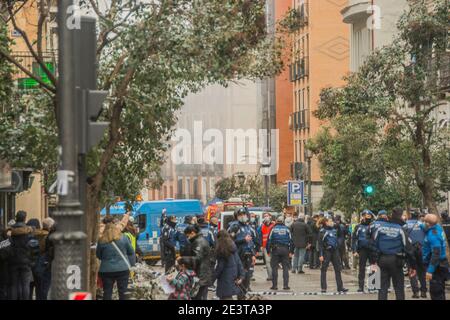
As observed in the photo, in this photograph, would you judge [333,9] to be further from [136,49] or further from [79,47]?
[79,47]

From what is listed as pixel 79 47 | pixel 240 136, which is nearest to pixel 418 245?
pixel 79 47

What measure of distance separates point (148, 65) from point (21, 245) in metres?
4.10

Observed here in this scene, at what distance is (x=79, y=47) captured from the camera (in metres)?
10.8

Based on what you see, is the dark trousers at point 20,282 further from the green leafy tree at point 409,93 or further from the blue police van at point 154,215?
the blue police van at point 154,215

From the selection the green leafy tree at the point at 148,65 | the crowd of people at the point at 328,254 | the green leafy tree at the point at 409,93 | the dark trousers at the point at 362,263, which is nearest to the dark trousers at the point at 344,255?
the green leafy tree at the point at 409,93

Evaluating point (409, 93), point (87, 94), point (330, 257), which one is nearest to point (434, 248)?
point (330, 257)

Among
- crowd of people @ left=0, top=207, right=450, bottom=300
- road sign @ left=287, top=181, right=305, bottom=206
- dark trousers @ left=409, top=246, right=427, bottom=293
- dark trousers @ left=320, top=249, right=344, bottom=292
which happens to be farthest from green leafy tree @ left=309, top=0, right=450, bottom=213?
road sign @ left=287, top=181, right=305, bottom=206

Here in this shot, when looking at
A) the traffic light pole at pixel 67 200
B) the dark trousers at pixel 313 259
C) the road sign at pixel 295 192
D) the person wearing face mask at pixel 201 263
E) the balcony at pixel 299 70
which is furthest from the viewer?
the balcony at pixel 299 70

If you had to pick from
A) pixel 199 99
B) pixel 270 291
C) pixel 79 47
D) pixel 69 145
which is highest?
pixel 199 99

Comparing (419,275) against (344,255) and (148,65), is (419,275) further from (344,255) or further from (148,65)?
(344,255)

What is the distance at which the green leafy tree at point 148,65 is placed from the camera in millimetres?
16734

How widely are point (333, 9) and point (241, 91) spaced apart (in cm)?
2802

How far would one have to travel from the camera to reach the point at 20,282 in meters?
19.2

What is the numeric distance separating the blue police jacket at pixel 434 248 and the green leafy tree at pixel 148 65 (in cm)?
361
